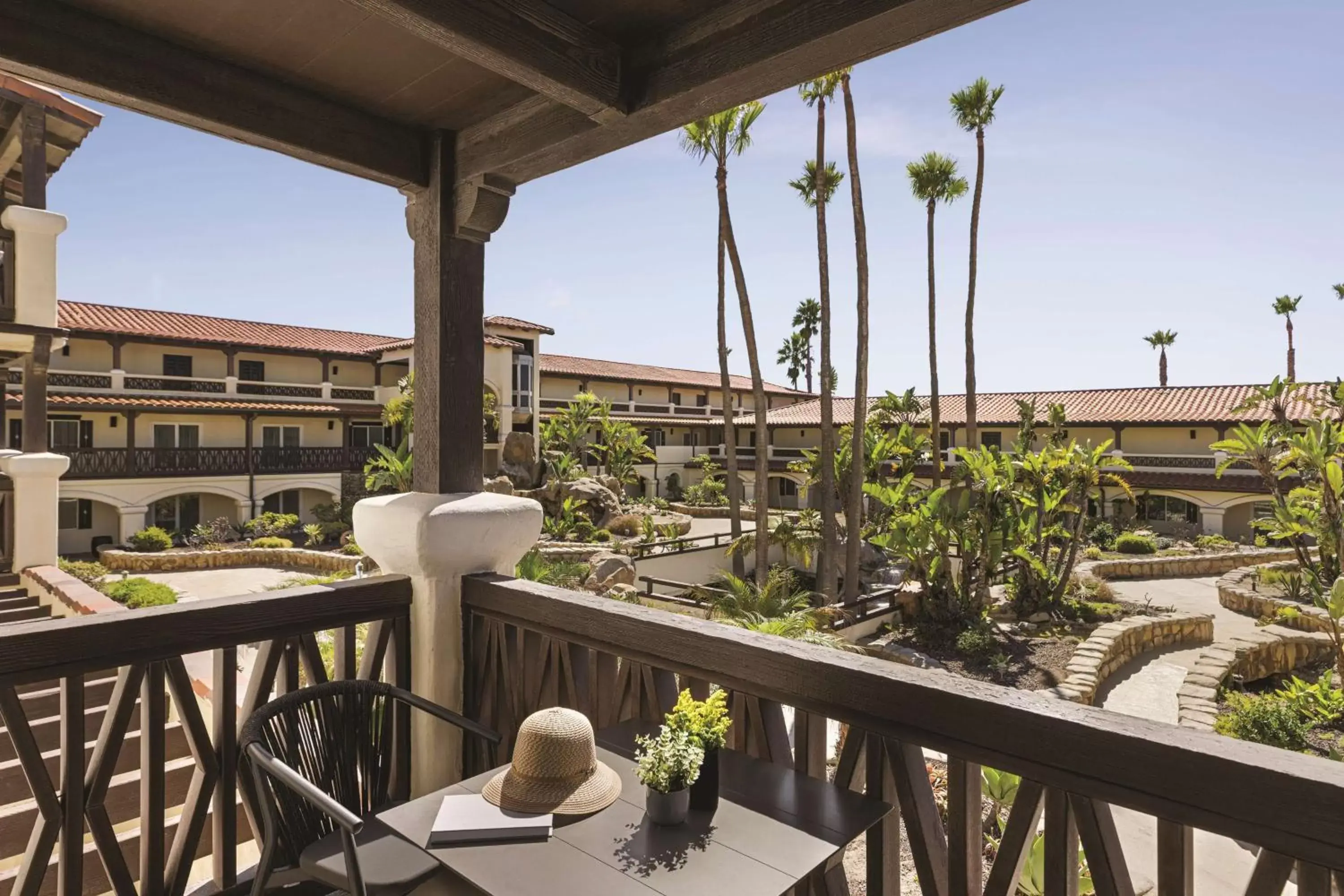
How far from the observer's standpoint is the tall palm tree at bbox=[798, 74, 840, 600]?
16719mm

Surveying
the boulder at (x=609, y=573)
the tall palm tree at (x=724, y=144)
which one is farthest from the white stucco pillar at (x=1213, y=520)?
the boulder at (x=609, y=573)

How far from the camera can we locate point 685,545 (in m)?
20.5

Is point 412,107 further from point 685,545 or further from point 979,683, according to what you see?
point 685,545

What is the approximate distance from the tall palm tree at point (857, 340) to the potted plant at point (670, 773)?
1508cm

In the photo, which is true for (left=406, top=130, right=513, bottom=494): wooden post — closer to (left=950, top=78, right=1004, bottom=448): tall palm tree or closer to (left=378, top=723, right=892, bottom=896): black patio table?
(left=378, top=723, right=892, bottom=896): black patio table

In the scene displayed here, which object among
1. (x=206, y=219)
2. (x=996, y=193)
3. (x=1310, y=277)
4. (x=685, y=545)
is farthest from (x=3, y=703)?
(x=1310, y=277)

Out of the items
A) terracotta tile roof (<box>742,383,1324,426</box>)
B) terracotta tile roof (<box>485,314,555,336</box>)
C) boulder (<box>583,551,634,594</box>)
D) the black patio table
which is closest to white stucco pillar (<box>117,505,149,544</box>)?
terracotta tile roof (<box>485,314,555,336</box>)

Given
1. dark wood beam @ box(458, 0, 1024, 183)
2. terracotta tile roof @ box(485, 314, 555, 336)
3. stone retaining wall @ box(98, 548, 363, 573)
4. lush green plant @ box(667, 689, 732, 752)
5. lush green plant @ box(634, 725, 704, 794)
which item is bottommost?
stone retaining wall @ box(98, 548, 363, 573)

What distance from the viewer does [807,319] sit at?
52.3 m

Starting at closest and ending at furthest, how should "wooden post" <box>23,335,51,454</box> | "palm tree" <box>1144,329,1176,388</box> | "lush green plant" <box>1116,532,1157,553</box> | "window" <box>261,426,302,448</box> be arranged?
"wooden post" <box>23,335,51,454</box> → "lush green plant" <box>1116,532,1157,553</box> → "window" <box>261,426,302,448</box> → "palm tree" <box>1144,329,1176,388</box>

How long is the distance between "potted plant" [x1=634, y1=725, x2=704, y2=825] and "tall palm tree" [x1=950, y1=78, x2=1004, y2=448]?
75.3 feet

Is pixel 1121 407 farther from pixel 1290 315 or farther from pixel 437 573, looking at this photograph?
pixel 437 573

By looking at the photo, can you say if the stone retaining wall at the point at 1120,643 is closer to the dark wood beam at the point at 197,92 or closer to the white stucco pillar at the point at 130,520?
the dark wood beam at the point at 197,92

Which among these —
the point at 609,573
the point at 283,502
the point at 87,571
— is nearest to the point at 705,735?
the point at 609,573
